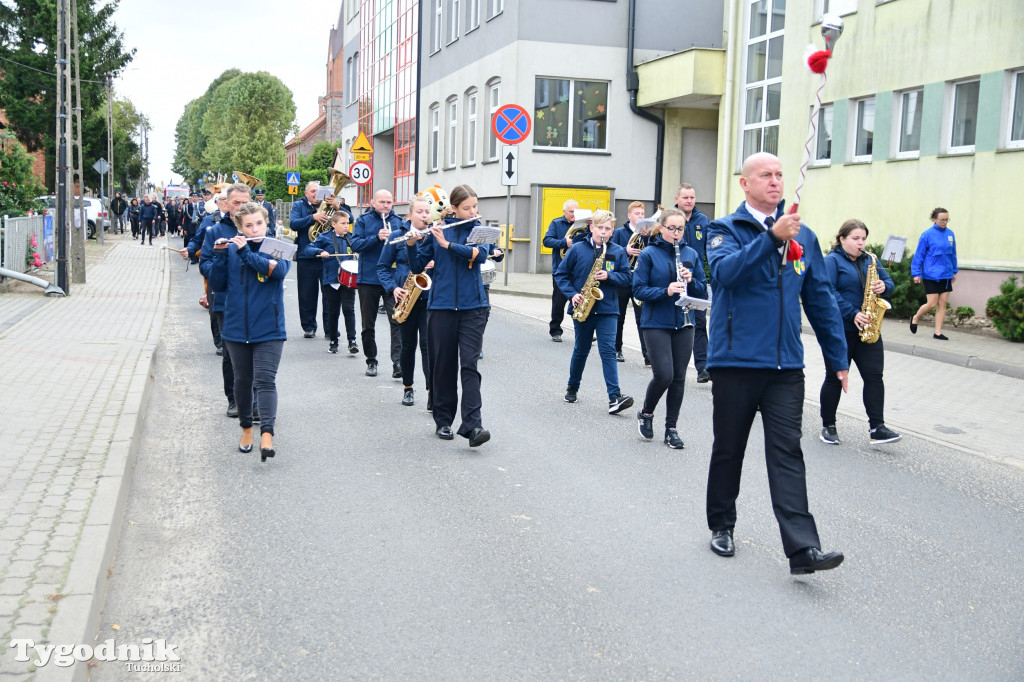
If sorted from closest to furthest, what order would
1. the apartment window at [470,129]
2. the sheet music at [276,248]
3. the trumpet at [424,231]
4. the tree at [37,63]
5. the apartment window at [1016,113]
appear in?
the sheet music at [276,248]
the trumpet at [424,231]
the apartment window at [1016,113]
the apartment window at [470,129]
the tree at [37,63]

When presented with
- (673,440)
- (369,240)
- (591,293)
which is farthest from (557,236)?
(673,440)

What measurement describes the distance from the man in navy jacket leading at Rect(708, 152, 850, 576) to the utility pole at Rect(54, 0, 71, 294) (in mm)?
14894

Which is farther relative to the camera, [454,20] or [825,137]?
[454,20]

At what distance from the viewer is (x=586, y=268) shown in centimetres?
1001

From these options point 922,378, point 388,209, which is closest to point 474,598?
point 388,209

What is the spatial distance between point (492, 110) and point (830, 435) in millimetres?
25020

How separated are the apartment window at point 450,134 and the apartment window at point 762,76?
43.2ft

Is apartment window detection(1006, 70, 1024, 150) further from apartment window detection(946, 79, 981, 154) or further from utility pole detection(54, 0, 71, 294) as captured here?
utility pole detection(54, 0, 71, 294)

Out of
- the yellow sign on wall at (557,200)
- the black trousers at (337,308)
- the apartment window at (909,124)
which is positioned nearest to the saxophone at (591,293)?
the black trousers at (337,308)

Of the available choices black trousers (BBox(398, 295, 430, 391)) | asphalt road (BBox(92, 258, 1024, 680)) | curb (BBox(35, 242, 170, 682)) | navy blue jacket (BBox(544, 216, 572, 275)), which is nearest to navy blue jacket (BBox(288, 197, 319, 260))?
navy blue jacket (BBox(544, 216, 572, 275))

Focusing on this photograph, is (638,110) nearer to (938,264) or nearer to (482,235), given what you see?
(938,264)

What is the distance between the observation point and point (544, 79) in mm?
29453

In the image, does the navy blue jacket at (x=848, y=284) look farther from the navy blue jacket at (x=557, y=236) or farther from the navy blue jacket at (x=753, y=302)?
the navy blue jacket at (x=557, y=236)

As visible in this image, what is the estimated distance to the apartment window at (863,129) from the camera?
2006cm
